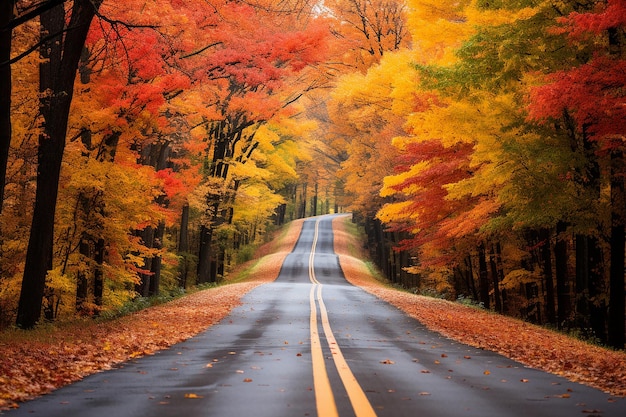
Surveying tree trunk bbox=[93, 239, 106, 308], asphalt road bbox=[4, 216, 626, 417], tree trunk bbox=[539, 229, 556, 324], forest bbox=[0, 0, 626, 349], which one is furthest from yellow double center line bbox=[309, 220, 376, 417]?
tree trunk bbox=[539, 229, 556, 324]

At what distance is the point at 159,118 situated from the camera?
19.7 m

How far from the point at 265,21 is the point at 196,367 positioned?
1658 centimetres

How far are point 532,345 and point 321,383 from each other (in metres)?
6.53

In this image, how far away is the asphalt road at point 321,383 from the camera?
612 centimetres

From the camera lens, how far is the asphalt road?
20.1 feet

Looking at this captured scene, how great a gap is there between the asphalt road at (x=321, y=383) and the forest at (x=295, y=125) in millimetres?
4326

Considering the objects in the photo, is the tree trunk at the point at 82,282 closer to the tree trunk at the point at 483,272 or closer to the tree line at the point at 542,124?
the tree line at the point at 542,124

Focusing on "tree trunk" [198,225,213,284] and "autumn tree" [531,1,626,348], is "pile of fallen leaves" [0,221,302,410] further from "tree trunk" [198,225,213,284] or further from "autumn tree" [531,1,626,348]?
"tree trunk" [198,225,213,284]

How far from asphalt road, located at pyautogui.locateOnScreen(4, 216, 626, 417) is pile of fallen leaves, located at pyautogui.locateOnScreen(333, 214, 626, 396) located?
45 centimetres

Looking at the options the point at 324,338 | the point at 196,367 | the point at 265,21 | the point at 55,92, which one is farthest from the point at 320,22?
the point at 196,367

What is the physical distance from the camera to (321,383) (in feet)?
24.5

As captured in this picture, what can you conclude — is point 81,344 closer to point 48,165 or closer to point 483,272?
point 48,165

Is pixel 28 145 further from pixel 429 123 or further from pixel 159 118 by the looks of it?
pixel 429 123

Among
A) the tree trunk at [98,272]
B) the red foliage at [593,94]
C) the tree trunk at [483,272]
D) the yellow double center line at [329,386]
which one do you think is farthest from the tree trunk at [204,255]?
the red foliage at [593,94]
